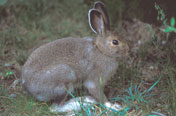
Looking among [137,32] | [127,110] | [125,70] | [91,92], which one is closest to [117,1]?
[137,32]

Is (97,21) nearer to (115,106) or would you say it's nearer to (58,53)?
(58,53)

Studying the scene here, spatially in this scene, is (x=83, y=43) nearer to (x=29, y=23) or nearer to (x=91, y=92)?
(x=91, y=92)

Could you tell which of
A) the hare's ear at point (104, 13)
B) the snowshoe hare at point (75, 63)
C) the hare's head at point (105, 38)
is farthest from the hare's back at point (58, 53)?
the hare's ear at point (104, 13)

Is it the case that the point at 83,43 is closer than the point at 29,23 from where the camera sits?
Yes

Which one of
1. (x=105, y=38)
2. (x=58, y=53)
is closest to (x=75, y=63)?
(x=58, y=53)

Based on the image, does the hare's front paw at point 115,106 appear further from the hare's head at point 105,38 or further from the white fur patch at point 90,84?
the hare's head at point 105,38

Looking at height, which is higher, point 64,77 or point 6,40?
point 6,40
